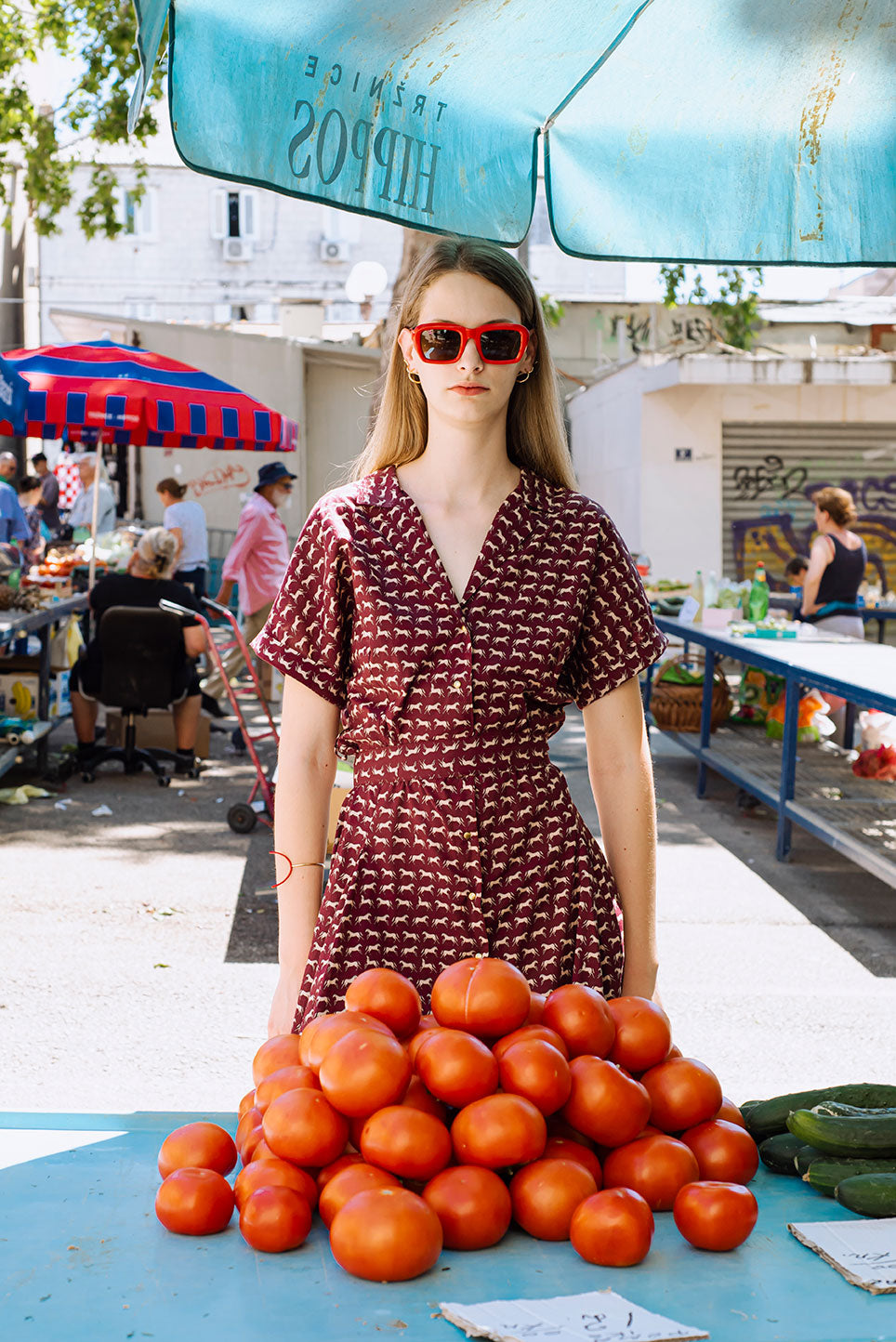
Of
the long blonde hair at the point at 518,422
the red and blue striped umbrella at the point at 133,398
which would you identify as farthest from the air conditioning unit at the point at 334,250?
the long blonde hair at the point at 518,422

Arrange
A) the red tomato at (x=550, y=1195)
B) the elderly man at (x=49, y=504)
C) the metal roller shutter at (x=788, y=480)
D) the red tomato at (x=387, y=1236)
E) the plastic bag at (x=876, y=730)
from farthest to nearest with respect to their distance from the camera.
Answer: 1. the metal roller shutter at (x=788, y=480)
2. the elderly man at (x=49, y=504)
3. the plastic bag at (x=876, y=730)
4. the red tomato at (x=550, y=1195)
5. the red tomato at (x=387, y=1236)

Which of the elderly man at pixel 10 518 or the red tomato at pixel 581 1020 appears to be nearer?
the red tomato at pixel 581 1020

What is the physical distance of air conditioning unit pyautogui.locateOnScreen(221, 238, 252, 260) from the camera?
46656mm

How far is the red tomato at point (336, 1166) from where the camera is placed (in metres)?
1.73

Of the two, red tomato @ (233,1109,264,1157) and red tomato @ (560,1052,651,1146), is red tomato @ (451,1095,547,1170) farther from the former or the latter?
red tomato @ (233,1109,264,1157)

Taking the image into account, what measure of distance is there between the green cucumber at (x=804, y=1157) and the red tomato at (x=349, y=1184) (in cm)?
61

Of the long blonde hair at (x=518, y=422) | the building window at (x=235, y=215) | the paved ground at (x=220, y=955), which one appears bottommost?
the paved ground at (x=220, y=955)

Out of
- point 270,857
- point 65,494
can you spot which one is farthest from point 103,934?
point 65,494

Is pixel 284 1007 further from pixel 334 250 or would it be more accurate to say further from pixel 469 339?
pixel 334 250

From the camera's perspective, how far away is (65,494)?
2344 cm

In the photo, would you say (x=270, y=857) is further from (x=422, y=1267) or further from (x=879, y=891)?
(x=422, y=1267)

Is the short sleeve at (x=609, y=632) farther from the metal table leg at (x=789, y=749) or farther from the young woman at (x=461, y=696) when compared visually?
the metal table leg at (x=789, y=749)

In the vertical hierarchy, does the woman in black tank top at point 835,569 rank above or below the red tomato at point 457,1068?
above

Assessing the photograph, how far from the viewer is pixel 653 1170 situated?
5.79ft
